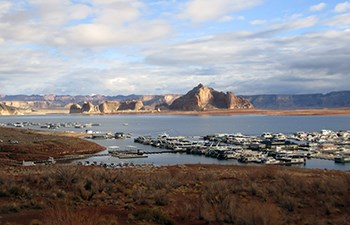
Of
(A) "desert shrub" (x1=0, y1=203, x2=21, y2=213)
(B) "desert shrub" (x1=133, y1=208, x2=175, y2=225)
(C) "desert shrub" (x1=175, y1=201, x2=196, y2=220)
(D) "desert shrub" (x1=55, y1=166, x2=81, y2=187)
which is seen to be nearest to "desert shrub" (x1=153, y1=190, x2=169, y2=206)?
(C) "desert shrub" (x1=175, y1=201, x2=196, y2=220)

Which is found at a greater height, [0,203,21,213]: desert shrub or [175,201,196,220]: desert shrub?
[0,203,21,213]: desert shrub

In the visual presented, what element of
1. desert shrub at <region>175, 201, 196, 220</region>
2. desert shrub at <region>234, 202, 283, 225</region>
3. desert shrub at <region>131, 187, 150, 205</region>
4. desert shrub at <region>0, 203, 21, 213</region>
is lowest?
desert shrub at <region>131, 187, 150, 205</region>

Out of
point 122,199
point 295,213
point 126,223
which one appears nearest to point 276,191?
point 295,213

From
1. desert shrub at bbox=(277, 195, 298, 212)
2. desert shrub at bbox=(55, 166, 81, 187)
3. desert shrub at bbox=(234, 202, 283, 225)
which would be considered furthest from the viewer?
desert shrub at bbox=(55, 166, 81, 187)

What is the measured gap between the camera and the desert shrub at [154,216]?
37.7ft

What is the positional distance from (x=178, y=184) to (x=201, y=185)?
3.81ft

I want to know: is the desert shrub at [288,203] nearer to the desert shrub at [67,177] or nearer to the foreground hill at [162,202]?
the foreground hill at [162,202]

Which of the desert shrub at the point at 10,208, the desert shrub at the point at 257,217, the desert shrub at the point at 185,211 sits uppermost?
the desert shrub at the point at 257,217

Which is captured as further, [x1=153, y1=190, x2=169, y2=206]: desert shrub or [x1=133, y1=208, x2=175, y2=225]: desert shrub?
[x1=153, y1=190, x2=169, y2=206]: desert shrub

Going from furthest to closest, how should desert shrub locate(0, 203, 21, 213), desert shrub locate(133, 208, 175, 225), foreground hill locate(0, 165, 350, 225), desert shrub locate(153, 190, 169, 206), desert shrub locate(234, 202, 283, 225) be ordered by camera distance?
desert shrub locate(153, 190, 169, 206)
desert shrub locate(0, 203, 21, 213)
desert shrub locate(133, 208, 175, 225)
foreground hill locate(0, 165, 350, 225)
desert shrub locate(234, 202, 283, 225)

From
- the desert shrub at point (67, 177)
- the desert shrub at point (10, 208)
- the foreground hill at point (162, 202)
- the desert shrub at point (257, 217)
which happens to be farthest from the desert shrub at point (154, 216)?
the desert shrub at point (67, 177)

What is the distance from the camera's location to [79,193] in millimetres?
15859

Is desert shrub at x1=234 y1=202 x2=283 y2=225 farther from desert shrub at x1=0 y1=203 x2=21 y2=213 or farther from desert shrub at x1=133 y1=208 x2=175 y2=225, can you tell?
desert shrub at x1=0 y1=203 x2=21 y2=213

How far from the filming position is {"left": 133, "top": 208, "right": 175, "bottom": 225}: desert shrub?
11484 mm
